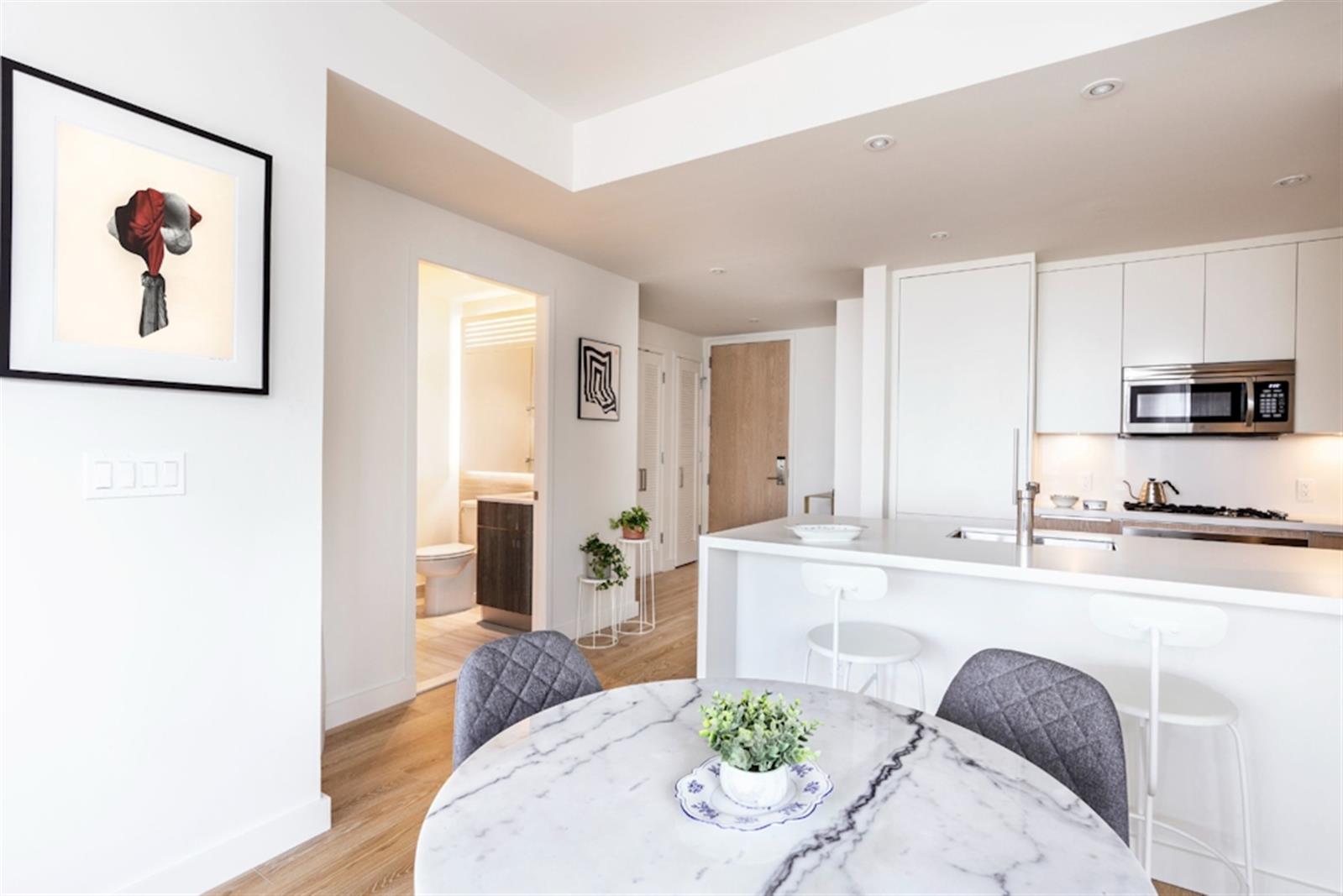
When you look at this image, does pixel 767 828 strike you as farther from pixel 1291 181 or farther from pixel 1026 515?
pixel 1291 181

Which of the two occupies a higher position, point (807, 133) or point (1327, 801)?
point (807, 133)

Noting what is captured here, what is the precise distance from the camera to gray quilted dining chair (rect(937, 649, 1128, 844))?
123cm

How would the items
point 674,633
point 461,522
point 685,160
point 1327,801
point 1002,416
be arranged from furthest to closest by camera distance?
Result: point 461,522 < point 674,633 < point 1002,416 < point 685,160 < point 1327,801

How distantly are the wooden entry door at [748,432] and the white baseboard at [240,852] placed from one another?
4657 mm

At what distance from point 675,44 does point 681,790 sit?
239cm

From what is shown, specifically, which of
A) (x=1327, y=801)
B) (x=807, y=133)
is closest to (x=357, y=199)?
(x=807, y=133)

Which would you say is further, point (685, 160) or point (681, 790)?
point (685, 160)

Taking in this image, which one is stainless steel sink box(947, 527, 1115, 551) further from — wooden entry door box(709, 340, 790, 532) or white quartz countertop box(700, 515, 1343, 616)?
wooden entry door box(709, 340, 790, 532)

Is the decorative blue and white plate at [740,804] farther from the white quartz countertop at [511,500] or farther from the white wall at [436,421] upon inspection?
the white wall at [436,421]

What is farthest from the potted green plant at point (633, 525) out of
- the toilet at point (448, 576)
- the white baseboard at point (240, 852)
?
the white baseboard at point (240, 852)

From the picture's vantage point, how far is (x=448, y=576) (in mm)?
4488

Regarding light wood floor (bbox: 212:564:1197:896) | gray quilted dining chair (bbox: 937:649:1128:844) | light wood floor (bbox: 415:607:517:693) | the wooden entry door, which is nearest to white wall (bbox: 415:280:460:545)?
light wood floor (bbox: 415:607:517:693)

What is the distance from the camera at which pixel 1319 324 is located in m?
3.41

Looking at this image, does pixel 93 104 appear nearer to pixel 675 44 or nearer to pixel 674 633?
pixel 675 44
